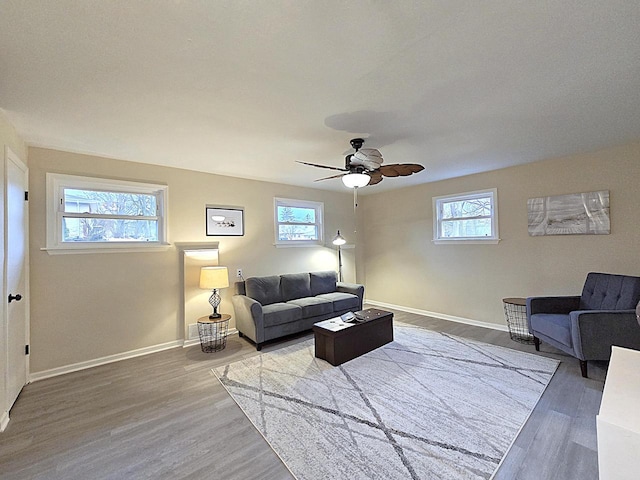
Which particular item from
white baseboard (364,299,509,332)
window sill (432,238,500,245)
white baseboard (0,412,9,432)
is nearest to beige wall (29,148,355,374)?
white baseboard (0,412,9,432)

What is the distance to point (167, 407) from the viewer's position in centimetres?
236

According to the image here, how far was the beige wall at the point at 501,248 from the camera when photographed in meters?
3.29

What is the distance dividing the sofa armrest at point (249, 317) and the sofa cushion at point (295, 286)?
70 cm

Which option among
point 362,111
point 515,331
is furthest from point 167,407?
point 515,331

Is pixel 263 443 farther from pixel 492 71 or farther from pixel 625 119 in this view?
pixel 625 119

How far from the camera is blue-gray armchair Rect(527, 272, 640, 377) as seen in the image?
2.61 metres

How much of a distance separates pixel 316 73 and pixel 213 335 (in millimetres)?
3471

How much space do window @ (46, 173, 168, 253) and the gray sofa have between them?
1436 millimetres

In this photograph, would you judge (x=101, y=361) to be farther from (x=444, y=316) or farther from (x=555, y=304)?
(x=555, y=304)

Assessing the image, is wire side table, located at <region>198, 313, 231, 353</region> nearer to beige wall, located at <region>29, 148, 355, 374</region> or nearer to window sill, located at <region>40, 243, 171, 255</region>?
beige wall, located at <region>29, 148, 355, 374</region>

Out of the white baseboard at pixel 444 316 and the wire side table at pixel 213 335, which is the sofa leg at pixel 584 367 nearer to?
the white baseboard at pixel 444 316

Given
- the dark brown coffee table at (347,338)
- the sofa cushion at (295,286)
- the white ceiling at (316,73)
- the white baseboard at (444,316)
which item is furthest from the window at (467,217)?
the sofa cushion at (295,286)

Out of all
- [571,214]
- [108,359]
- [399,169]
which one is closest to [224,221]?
[108,359]

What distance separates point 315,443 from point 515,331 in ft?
11.9
